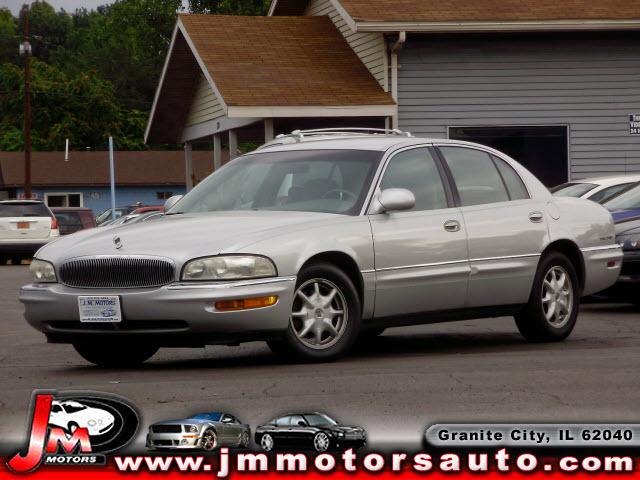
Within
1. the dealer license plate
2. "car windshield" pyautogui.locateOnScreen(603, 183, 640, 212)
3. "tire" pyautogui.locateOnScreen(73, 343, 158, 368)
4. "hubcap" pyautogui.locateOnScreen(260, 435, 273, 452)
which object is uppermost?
"car windshield" pyautogui.locateOnScreen(603, 183, 640, 212)

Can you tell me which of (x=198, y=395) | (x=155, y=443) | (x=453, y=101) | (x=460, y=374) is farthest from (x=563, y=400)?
(x=453, y=101)

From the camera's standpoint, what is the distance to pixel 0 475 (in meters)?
5.21

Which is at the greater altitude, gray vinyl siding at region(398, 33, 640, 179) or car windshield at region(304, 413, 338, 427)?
gray vinyl siding at region(398, 33, 640, 179)

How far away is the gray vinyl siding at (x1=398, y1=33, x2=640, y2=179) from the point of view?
2686 cm

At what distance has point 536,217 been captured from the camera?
11.5 m

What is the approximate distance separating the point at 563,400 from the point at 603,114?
65.8ft

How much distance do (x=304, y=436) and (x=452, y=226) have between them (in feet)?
18.4

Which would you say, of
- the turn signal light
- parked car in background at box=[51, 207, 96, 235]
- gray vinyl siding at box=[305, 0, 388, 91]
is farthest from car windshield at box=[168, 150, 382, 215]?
parked car in background at box=[51, 207, 96, 235]

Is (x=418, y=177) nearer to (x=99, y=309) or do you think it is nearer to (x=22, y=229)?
(x=99, y=309)

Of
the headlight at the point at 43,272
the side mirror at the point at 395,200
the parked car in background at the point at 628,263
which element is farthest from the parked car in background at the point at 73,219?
the side mirror at the point at 395,200

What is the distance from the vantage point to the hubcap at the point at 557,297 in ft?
37.8

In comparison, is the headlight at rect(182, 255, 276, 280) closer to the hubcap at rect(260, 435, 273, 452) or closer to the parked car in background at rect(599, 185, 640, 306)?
the hubcap at rect(260, 435, 273, 452)

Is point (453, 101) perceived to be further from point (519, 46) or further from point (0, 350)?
point (0, 350)

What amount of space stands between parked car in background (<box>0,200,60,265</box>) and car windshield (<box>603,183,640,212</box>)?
2079 cm
